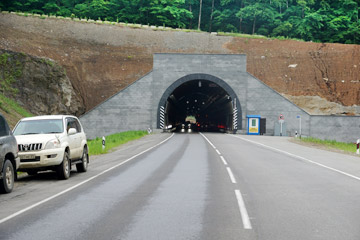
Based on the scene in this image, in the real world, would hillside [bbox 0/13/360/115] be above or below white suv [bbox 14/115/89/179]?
above

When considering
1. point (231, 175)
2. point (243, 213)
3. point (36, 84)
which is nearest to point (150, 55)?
point (36, 84)

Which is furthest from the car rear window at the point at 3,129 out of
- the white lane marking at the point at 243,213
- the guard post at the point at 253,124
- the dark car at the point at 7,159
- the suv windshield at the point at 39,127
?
the guard post at the point at 253,124

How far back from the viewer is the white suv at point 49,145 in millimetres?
12422

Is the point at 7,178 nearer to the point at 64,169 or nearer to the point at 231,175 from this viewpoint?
the point at 64,169

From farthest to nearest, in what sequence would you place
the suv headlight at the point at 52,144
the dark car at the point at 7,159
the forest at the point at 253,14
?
1. the forest at the point at 253,14
2. the suv headlight at the point at 52,144
3. the dark car at the point at 7,159

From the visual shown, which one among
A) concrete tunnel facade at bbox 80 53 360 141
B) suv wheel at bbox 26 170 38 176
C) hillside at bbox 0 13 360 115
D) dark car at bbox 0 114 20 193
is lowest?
suv wheel at bbox 26 170 38 176

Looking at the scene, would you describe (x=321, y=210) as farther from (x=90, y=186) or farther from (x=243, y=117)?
(x=243, y=117)

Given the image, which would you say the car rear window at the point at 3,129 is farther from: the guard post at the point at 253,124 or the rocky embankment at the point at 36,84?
the guard post at the point at 253,124

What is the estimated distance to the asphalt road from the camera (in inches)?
252

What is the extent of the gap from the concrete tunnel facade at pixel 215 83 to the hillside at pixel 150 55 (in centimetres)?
817

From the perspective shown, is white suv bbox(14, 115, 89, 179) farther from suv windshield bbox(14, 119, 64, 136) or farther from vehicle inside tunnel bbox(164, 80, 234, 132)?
vehicle inside tunnel bbox(164, 80, 234, 132)

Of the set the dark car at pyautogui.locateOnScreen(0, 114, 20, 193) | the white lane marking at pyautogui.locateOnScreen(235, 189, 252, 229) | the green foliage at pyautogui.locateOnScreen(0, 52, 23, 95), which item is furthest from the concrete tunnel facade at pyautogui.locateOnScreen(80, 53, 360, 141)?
the white lane marking at pyautogui.locateOnScreen(235, 189, 252, 229)

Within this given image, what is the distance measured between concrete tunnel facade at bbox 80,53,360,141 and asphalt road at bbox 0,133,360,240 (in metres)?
37.2

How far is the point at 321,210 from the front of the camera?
8.09 metres
